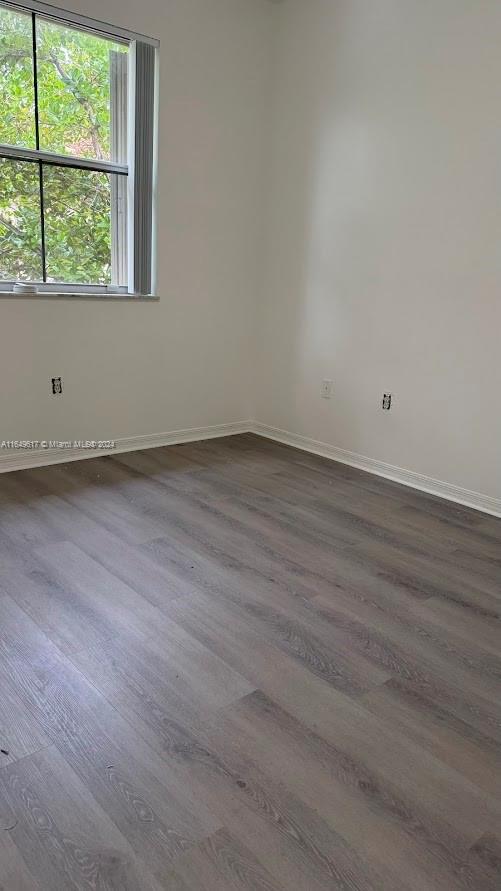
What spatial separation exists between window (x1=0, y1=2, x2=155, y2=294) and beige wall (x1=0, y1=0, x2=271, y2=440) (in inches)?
4.8

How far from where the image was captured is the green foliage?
116 inches

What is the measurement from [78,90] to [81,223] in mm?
645

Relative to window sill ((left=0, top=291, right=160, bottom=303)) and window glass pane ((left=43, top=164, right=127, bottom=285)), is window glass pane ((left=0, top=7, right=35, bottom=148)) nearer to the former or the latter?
window glass pane ((left=43, top=164, right=127, bottom=285))

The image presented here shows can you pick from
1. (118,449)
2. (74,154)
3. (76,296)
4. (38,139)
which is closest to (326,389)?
(118,449)

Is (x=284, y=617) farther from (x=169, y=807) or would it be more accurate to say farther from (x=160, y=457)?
A: (x=160, y=457)

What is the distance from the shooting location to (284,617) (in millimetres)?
2039

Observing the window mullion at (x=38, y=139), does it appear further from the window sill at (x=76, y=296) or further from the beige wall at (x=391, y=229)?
the beige wall at (x=391, y=229)

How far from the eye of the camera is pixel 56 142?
3.13 metres

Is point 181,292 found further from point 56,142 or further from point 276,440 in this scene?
point 276,440

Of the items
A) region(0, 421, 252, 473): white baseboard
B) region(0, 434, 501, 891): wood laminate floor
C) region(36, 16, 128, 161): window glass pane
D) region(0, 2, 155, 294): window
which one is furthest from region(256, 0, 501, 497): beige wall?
region(36, 16, 128, 161): window glass pane

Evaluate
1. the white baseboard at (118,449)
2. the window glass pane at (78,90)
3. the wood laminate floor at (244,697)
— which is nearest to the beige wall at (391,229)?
the white baseboard at (118,449)

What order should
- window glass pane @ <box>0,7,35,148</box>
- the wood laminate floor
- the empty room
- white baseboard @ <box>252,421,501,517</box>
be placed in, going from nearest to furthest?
the wood laminate floor → the empty room → window glass pane @ <box>0,7,35,148</box> → white baseboard @ <box>252,421,501,517</box>

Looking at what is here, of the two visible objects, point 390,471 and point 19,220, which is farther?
point 390,471

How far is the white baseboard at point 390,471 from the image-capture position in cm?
317
